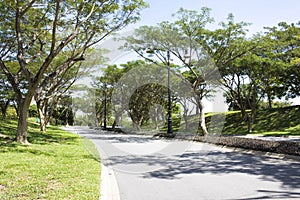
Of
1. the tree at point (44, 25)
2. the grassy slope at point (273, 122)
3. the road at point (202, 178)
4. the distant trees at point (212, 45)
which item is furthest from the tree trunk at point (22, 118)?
the grassy slope at point (273, 122)

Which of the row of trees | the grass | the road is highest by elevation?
the row of trees

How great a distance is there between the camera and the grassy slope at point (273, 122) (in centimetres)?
2622

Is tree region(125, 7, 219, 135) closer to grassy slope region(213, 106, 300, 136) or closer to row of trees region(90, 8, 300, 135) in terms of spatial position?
row of trees region(90, 8, 300, 135)

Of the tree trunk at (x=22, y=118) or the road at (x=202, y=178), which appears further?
the tree trunk at (x=22, y=118)

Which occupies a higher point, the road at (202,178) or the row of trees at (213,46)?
the row of trees at (213,46)

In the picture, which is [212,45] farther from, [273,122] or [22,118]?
[273,122]

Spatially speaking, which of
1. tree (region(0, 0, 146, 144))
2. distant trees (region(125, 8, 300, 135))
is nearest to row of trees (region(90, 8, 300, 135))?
distant trees (region(125, 8, 300, 135))

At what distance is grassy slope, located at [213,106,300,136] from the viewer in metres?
26.2

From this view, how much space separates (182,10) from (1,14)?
979cm

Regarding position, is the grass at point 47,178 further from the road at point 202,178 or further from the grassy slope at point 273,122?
the grassy slope at point 273,122

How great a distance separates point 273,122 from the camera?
28859mm

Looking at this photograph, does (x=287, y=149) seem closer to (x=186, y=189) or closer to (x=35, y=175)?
(x=186, y=189)

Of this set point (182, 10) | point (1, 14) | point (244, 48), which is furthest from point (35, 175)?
point (244, 48)

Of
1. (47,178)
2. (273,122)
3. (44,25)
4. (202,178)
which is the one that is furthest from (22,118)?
(273,122)
